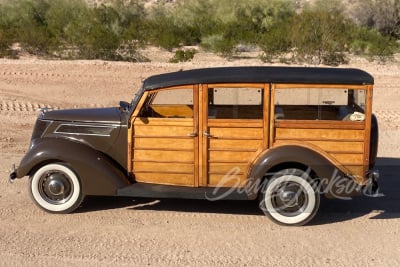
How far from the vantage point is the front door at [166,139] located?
24.0 ft

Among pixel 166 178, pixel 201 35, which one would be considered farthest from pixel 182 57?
pixel 166 178

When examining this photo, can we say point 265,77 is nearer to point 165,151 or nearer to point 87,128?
point 165,151

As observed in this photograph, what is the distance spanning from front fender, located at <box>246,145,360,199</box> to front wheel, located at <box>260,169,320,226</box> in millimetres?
118

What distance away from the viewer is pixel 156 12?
4512 centimetres

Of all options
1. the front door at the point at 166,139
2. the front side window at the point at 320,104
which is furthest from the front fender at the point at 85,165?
the front side window at the point at 320,104

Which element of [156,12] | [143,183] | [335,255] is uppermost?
[156,12]

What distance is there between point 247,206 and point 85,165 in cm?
211

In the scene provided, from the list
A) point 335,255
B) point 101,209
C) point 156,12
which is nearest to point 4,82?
point 101,209

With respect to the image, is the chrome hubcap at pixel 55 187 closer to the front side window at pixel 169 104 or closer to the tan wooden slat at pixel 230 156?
the front side window at pixel 169 104

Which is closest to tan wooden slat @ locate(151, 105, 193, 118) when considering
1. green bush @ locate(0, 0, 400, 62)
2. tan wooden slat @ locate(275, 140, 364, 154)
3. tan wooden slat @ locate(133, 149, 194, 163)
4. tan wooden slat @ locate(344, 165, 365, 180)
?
tan wooden slat @ locate(133, 149, 194, 163)

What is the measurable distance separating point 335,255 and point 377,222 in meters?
1.28

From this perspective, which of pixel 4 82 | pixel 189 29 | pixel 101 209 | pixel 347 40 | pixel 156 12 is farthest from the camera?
pixel 156 12

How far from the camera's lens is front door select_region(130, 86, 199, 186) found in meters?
7.30

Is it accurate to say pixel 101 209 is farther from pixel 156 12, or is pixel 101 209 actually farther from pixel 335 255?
pixel 156 12
